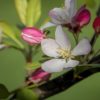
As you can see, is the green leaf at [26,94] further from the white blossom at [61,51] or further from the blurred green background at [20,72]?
the blurred green background at [20,72]

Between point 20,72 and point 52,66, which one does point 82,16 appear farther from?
point 20,72

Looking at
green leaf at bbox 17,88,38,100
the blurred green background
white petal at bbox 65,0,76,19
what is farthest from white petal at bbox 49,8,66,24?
the blurred green background

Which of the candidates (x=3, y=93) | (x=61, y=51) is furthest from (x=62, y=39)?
(x=3, y=93)

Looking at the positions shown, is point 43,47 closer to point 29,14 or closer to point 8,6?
point 29,14

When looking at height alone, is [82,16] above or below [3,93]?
above

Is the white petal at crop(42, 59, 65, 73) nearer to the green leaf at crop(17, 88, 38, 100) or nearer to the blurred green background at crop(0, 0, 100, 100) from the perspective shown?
the green leaf at crop(17, 88, 38, 100)

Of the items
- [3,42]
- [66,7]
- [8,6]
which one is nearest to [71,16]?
[66,7]
